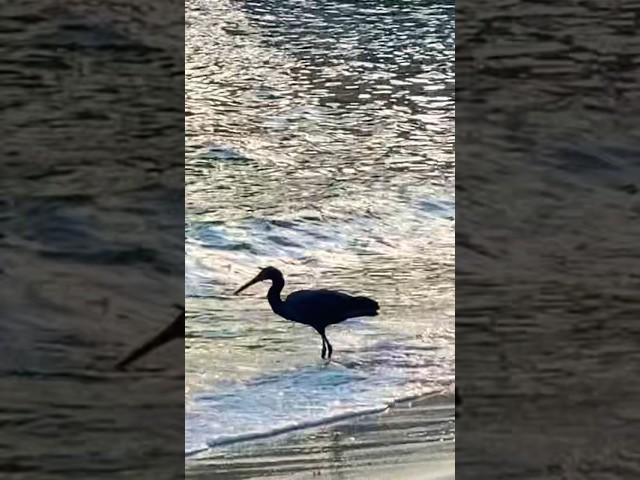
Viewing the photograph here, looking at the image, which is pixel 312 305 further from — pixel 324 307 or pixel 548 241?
pixel 548 241

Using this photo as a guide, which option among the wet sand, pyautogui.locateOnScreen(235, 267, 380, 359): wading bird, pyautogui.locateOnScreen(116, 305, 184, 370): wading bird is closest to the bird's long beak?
pyautogui.locateOnScreen(235, 267, 380, 359): wading bird

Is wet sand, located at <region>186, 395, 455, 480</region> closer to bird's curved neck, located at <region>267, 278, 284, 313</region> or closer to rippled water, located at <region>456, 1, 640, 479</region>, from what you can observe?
rippled water, located at <region>456, 1, 640, 479</region>

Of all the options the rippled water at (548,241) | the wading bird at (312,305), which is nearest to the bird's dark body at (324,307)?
the wading bird at (312,305)

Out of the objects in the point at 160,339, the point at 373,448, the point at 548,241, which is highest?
the point at 548,241

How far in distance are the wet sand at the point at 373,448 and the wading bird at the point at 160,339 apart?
0.70 ft

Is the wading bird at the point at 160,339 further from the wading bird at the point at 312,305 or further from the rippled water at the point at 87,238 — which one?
the wading bird at the point at 312,305

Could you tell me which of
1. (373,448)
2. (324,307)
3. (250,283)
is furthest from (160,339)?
(373,448)

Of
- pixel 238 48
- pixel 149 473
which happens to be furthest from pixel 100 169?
pixel 149 473

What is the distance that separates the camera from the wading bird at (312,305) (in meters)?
1.87

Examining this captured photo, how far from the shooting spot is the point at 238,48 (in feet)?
6.33

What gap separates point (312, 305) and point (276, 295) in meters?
0.07

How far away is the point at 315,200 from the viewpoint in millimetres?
1909

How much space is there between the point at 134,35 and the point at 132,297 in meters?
0.46

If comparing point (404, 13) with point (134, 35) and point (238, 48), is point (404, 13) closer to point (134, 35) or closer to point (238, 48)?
point (238, 48)
